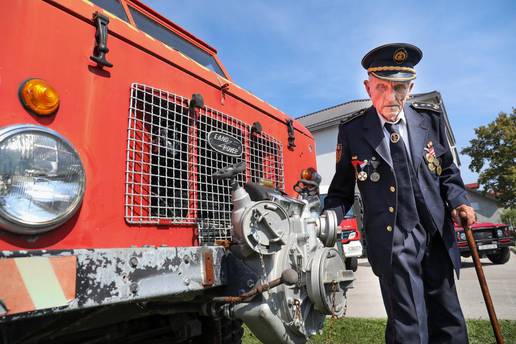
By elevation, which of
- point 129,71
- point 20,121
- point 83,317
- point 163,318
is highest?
point 129,71

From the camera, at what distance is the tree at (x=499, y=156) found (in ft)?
70.5

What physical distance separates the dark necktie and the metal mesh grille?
83 centimetres

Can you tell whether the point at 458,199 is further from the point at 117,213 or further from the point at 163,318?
the point at 163,318

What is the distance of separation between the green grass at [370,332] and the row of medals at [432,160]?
1.94 metres

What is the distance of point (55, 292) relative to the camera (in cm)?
122

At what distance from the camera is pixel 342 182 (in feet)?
7.38

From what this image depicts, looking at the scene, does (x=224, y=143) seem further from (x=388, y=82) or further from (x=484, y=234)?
(x=484, y=234)

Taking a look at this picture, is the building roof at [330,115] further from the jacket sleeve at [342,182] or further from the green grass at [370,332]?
the jacket sleeve at [342,182]

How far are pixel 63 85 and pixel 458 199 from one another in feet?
6.39

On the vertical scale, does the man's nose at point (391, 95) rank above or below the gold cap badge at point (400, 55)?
below

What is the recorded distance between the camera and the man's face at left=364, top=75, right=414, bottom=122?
196cm

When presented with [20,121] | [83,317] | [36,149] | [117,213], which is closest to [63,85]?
[20,121]

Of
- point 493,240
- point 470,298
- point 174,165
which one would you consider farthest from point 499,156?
point 174,165

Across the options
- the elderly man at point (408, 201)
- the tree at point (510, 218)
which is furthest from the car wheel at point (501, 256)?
the tree at point (510, 218)
